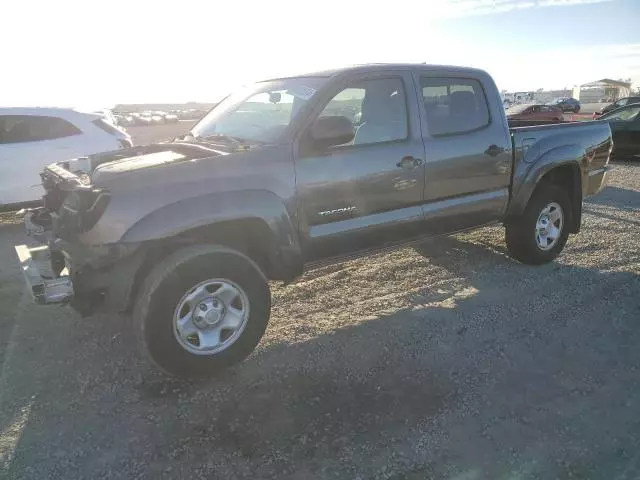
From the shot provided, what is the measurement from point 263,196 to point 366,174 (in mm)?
890

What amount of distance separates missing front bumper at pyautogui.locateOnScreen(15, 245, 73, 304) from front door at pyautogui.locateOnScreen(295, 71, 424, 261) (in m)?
1.61

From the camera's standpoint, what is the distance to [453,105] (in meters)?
4.67

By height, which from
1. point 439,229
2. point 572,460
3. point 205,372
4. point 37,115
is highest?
point 37,115

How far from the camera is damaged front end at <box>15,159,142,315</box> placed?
3.17 m

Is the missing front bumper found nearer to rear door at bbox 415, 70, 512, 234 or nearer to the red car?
rear door at bbox 415, 70, 512, 234

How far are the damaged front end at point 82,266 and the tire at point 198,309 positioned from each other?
0.54 ft

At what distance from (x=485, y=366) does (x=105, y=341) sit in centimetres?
285

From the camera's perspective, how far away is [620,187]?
10102mm

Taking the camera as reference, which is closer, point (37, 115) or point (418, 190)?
point (418, 190)

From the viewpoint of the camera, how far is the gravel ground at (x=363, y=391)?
2.65 m

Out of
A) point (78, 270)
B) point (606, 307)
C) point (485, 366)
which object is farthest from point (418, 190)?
point (78, 270)

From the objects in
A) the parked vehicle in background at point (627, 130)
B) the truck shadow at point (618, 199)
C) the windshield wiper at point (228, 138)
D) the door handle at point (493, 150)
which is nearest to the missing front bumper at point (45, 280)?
the windshield wiper at point (228, 138)

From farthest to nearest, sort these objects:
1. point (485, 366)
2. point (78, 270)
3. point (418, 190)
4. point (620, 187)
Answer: point (620, 187)
point (418, 190)
point (485, 366)
point (78, 270)

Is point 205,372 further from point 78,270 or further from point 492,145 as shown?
point 492,145
